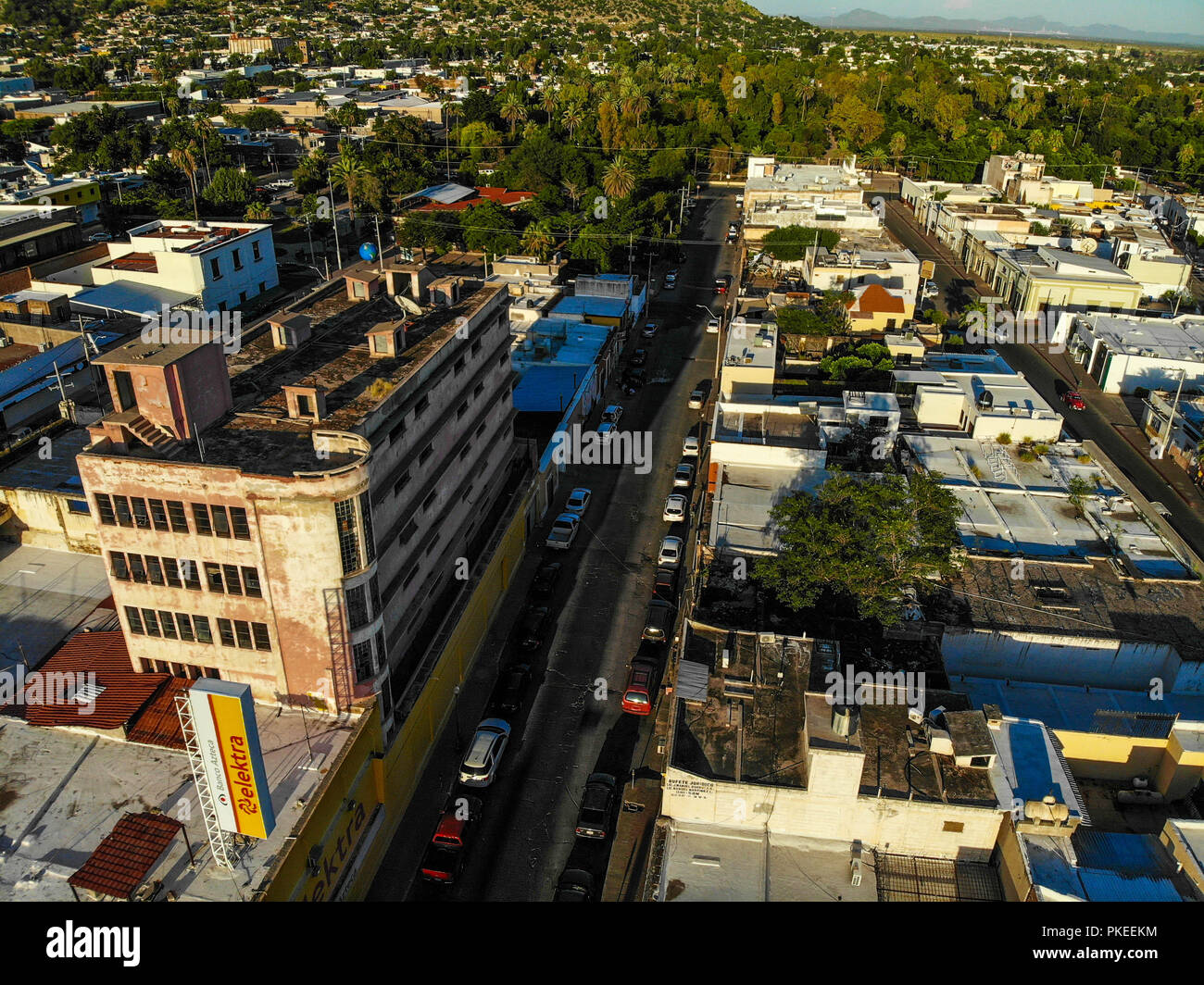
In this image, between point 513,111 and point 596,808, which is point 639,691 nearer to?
point 596,808

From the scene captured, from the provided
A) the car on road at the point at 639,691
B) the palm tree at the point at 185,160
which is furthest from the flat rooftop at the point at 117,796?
the palm tree at the point at 185,160

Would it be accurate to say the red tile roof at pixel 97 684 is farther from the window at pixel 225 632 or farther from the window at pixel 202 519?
the window at pixel 202 519

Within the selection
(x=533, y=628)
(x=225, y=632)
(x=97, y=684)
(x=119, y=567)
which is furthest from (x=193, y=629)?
(x=533, y=628)

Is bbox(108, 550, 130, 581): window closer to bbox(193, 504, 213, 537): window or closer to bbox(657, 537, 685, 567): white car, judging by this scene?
bbox(193, 504, 213, 537): window

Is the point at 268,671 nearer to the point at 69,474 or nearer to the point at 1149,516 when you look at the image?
the point at 69,474

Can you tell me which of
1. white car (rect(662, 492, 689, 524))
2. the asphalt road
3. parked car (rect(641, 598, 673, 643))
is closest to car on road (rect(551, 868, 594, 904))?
the asphalt road
